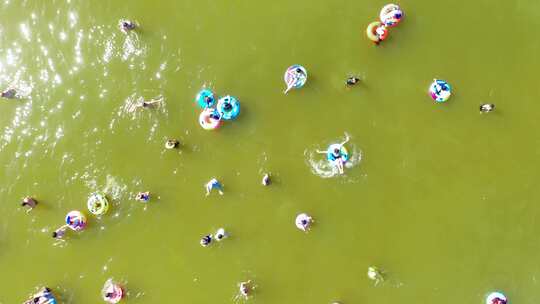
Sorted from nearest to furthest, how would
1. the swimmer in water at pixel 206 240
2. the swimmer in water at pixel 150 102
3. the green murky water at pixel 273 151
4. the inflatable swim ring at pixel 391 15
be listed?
the inflatable swim ring at pixel 391 15 → the swimmer in water at pixel 206 240 → the swimmer in water at pixel 150 102 → the green murky water at pixel 273 151

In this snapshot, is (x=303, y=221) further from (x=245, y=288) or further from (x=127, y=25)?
(x=127, y=25)

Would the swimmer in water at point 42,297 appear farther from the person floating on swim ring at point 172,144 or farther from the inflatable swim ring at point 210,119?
the inflatable swim ring at point 210,119

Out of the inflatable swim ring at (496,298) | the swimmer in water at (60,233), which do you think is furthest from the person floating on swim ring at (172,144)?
the inflatable swim ring at (496,298)

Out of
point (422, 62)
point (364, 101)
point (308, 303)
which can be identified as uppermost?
point (422, 62)

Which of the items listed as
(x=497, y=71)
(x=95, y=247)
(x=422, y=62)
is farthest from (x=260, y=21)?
(x=95, y=247)

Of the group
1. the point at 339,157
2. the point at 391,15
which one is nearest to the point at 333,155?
the point at 339,157

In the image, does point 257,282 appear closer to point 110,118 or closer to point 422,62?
point 110,118
